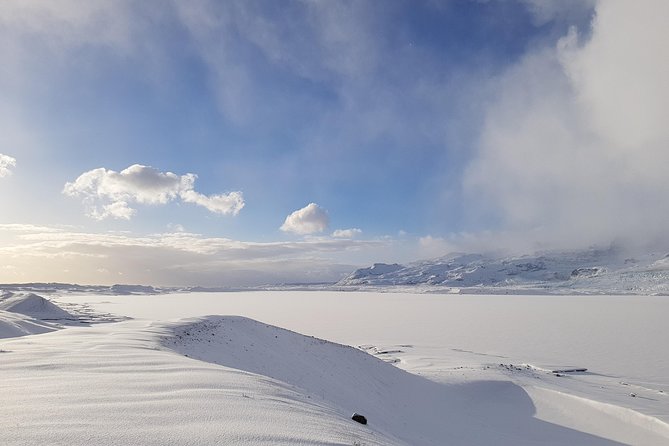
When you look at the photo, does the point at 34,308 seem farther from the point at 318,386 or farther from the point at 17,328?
the point at 318,386

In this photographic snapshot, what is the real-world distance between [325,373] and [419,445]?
21.0ft

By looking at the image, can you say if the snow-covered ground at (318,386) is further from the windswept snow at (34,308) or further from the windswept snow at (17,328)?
the windswept snow at (34,308)

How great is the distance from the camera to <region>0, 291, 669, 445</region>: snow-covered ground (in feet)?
15.6

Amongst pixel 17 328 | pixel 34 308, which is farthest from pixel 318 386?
pixel 34 308

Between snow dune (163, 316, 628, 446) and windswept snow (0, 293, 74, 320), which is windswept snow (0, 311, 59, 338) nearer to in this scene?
snow dune (163, 316, 628, 446)

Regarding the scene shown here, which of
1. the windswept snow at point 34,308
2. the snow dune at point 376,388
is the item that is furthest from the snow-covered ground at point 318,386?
the windswept snow at point 34,308

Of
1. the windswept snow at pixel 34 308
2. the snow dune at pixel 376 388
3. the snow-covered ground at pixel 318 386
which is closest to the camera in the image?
the snow-covered ground at pixel 318 386

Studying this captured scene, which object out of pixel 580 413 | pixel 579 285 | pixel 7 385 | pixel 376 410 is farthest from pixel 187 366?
pixel 579 285

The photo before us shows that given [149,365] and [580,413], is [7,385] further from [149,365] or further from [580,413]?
[580,413]

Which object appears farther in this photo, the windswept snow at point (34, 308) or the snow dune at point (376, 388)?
the windswept snow at point (34, 308)

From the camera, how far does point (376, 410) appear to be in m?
12.7

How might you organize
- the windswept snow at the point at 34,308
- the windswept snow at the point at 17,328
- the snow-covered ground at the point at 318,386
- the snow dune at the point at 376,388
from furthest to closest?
the windswept snow at the point at 34,308 < the windswept snow at the point at 17,328 < the snow dune at the point at 376,388 < the snow-covered ground at the point at 318,386

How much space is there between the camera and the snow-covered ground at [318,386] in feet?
15.6

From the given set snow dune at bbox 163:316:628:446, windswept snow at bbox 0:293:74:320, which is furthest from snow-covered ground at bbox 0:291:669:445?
windswept snow at bbox 0:293:74:320
